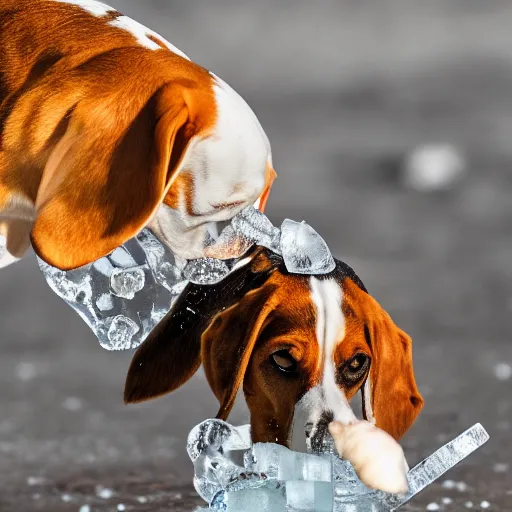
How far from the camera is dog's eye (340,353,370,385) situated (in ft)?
3.89

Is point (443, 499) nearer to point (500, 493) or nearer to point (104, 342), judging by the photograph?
point (500, 493)

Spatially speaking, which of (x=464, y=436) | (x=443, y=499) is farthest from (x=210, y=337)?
(x=443, y=499)

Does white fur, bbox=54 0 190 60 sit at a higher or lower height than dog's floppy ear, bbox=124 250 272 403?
higher

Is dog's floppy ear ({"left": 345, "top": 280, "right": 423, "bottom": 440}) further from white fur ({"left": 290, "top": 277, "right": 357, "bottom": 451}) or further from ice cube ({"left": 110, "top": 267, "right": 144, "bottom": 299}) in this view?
ice cube ({"left": 110, "top": 267, "right": 144, "bottom": 299})

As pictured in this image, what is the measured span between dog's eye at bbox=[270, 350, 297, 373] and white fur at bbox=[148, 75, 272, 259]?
13 cm

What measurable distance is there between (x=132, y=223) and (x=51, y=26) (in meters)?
0.25

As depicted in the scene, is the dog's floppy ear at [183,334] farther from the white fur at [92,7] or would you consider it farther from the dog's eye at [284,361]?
the white fur at [92,7]

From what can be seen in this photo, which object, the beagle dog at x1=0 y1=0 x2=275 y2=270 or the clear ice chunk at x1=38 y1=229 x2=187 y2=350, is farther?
the clear ice chunk at x1=38 y1=229 x2=187 y2=350

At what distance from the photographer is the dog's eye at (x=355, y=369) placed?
118 centimetres

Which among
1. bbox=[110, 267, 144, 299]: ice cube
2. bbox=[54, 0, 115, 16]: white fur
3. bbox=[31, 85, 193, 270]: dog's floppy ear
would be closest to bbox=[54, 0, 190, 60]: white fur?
bbox=[54, 0, 115, 16]: white fur

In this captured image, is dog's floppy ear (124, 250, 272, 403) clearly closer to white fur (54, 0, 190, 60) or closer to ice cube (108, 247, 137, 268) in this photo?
ice cube (108, 247, 137, 268)

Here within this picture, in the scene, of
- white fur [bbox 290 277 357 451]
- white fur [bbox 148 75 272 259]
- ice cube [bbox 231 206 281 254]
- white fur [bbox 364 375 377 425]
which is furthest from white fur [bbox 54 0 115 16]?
white fur [bbox 364 375 377 425]

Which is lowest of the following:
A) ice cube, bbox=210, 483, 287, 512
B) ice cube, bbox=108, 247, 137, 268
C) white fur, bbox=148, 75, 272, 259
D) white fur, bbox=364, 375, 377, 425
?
ice cube, bbox=210, 483, 287, 512

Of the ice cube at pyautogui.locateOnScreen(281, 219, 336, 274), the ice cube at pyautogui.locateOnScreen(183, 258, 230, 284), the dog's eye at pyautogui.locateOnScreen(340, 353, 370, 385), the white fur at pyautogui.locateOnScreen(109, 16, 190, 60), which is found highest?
the white fur at pyautogui.locateOnScreen(109, 16, 190, 60)
